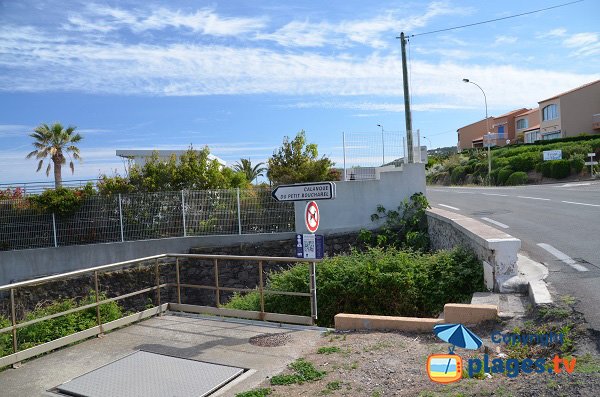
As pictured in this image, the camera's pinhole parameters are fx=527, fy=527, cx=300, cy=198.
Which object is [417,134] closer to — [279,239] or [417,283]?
[279,239]

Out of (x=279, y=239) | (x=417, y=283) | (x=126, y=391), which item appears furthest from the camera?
(x=279, y=239)

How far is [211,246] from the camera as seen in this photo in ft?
55.0

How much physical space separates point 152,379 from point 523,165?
39023mm

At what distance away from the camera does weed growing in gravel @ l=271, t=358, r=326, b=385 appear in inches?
208

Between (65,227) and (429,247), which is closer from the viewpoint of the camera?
(429,247)

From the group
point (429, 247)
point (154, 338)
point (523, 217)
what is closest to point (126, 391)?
point (154, 338)

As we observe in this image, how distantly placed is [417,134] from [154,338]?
12703 millimetres

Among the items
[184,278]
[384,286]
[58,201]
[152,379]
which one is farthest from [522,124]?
[152,379]

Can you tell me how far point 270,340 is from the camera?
6.82 m

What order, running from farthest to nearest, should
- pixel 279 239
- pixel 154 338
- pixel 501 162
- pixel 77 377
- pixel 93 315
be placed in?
1. pixel 501 162
2. pixel 279 239
3. pixel 93 315
4. pixel 154 338
5. pixel 77 377

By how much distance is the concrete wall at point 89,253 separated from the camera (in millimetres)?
16734

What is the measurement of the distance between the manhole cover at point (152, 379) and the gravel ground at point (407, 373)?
638 millimetres

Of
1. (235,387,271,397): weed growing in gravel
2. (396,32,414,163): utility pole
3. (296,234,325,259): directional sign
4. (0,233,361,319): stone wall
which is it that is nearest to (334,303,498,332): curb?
(296,234,325,259): directional sign

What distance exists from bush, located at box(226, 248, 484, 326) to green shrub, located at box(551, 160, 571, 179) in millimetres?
29873
